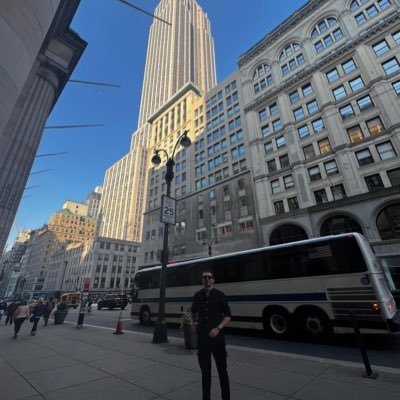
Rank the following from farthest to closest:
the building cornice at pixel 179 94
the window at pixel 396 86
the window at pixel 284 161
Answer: the building cornice at pixel 179 94 → the window at pixel 284 161 → the window at pixel 396 86

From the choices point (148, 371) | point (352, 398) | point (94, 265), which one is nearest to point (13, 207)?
point (148, 371)

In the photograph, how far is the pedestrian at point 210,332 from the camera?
332 centimetres

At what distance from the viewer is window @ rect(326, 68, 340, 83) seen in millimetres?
30172

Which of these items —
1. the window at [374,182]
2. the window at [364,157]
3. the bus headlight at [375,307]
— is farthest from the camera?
the window at [364,157]

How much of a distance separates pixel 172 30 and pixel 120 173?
102 metres

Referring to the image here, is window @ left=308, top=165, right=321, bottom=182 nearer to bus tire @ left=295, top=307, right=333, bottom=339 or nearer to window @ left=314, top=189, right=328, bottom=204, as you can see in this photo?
window @ left=314, top=189, right=328, bottom=204

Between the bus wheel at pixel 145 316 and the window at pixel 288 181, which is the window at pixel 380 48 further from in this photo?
the bus wheel at pixel 145 316

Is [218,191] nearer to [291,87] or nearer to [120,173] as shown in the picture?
[291,87]

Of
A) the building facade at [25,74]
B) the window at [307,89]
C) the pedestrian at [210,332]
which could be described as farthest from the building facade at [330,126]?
the building facade at [25,74]

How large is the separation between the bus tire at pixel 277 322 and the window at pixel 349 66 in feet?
108

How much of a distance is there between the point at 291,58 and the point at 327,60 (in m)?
6.66

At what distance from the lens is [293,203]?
29.3 metres

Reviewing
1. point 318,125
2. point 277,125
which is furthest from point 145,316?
point 277,125

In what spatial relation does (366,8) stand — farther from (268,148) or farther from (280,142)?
(268,148)
